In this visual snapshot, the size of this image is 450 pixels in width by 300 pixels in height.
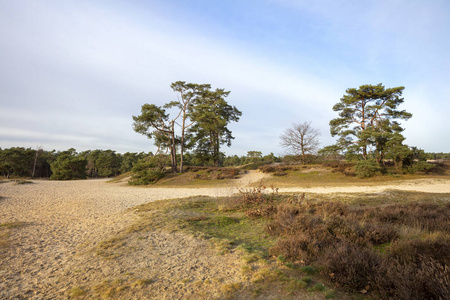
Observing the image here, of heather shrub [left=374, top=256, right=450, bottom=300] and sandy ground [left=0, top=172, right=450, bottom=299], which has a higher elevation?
heather shrub [left=374, top=256, right=450, bottom=300]

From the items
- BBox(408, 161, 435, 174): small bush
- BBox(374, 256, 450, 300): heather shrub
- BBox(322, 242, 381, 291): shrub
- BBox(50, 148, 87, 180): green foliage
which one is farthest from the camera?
BBox(50, 148, 87, 180): green foliage

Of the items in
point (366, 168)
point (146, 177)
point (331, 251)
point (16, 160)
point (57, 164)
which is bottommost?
point (331, 251)

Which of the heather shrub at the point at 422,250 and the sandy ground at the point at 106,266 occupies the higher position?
the heather shrub at the point at 422,250

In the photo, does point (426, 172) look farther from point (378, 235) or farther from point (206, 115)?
point (206, 115)

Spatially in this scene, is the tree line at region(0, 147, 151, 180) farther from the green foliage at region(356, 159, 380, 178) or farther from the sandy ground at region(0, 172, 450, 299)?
the green foliage at region(356, 159, 380, 178)

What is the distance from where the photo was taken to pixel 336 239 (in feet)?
14.5

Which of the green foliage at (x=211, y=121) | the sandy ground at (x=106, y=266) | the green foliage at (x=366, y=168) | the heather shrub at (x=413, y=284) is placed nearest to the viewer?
the heather shrub at (x=413, y=284)

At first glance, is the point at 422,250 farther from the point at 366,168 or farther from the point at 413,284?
the point at 366,168

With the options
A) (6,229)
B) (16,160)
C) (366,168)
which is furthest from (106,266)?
(16,160)

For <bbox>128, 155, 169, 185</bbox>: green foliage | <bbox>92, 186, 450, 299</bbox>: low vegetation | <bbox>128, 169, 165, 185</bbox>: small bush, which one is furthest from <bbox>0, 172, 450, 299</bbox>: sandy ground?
<bbox>128, 155, 169, 185</bbox>: green foliage

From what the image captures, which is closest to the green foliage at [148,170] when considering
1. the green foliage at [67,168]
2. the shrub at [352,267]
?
the green foliage at [67,168]

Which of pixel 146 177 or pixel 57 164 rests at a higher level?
pixel 57 164

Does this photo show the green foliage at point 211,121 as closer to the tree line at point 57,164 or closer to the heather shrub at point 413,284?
the tree line at point 57,164

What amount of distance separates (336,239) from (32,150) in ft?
178
